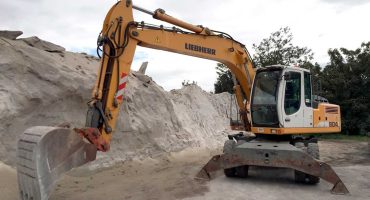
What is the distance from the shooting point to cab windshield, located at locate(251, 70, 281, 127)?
941cm

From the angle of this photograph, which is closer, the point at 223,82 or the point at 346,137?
the point at 346,137

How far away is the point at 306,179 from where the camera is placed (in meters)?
8.73

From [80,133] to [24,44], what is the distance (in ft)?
20.0

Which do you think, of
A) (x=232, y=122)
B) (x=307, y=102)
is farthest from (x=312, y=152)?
(x=232, y=122)

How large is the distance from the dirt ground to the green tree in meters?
12.8

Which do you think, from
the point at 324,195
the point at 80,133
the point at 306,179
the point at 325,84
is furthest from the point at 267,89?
the point at 325,84

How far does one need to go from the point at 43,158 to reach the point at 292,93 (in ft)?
20.8

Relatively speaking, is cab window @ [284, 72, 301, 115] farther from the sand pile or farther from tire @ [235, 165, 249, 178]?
the sand pile

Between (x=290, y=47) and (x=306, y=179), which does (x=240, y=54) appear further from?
(x=290, y=47)

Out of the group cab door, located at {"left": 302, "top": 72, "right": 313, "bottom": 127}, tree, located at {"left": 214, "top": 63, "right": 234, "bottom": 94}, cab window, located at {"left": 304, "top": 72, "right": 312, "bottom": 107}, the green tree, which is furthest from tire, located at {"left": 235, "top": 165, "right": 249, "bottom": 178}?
tree, located at {"left": 214, "top": 63, "right": 234, "bottom": 94}

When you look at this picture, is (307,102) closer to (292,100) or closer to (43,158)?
(292,100)

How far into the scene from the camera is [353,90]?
78.5 ft

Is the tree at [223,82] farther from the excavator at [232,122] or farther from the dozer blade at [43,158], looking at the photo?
the dozer blade at [43,158]

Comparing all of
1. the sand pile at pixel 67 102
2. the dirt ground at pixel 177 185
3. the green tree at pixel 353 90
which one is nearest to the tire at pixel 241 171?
the dirt ground at pixel 177 185
